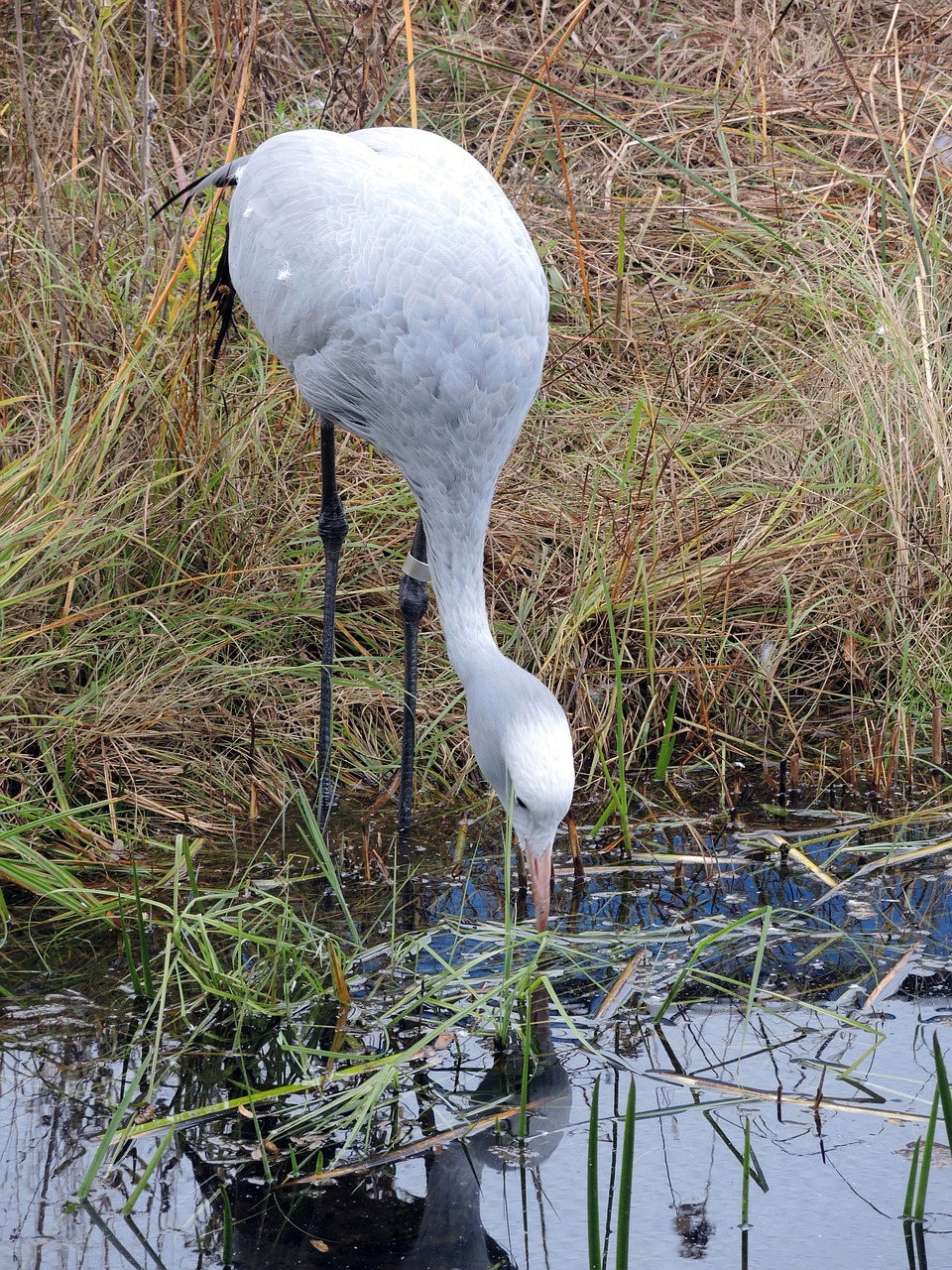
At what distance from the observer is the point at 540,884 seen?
3.65 metres

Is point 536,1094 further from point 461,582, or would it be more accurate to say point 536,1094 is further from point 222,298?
point 222,298

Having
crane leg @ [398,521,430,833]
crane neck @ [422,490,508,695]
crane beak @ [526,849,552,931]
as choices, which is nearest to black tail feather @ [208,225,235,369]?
crane leg @ [398,521,430,833]

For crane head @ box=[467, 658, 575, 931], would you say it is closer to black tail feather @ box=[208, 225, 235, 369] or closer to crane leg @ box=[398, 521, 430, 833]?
crane leg @ box=[398, 521, 430, 833]

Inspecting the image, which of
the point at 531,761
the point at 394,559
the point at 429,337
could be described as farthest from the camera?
the point at 394,559

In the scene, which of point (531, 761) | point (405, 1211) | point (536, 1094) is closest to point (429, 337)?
point (531, 761)

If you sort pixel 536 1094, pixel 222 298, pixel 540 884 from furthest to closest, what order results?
pixel 222 298
pixel 540 884
pixel 536 1094

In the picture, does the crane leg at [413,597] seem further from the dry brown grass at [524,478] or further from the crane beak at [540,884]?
the crane beak at [540,884]

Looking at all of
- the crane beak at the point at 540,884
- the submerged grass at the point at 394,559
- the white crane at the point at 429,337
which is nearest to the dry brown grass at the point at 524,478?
the submerged grass at the point at 394,559

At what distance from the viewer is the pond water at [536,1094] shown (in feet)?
9.20

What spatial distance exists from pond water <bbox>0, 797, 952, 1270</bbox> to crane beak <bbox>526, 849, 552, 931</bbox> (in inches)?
3.9

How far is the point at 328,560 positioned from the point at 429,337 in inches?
38.8

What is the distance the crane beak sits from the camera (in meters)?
3.64

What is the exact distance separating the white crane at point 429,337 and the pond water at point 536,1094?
0.38 meters

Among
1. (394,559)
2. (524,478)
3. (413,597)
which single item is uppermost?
(524,478)
